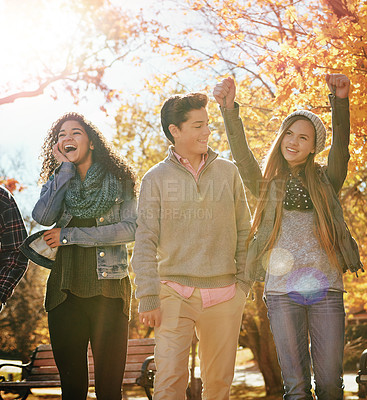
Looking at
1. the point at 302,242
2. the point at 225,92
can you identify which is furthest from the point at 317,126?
the point at 302,242

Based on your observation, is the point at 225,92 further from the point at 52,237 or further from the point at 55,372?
the point at 55,372

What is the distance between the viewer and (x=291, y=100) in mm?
6398

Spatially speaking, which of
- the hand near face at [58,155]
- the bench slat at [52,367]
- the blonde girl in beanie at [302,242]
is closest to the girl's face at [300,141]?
the blonde girl in beanie at [302,242]

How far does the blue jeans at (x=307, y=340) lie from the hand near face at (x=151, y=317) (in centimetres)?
70

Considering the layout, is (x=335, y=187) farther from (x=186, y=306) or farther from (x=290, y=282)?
(x=186, y=306)

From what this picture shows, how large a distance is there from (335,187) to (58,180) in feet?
6.29

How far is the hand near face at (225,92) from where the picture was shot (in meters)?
3.69

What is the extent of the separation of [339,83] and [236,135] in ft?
2.42

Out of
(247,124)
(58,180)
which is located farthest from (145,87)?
(58,180)

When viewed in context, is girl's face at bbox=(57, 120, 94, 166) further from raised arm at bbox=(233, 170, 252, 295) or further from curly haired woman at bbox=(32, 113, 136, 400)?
raised arm at bbox=(233, 170, 252, 295)

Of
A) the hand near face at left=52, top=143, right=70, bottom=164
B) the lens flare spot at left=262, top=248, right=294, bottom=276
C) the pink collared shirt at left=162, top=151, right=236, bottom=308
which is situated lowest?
the pink collared shirt at left=162, top=151, right=236, bottom=308

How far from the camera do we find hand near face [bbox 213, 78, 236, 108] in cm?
369

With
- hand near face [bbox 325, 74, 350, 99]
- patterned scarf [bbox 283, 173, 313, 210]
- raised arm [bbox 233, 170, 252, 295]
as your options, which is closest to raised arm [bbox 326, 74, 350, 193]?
hand near face [bbox 325, 74, 350, 99]

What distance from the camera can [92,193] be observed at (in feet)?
13.1
